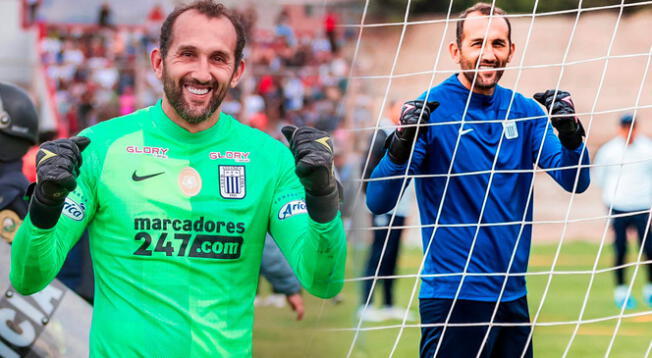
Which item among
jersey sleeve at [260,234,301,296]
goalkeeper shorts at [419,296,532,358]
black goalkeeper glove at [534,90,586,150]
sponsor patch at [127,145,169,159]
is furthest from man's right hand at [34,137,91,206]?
jersey sleeve at [260,234,301,296]

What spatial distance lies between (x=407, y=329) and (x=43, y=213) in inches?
Answer: 246

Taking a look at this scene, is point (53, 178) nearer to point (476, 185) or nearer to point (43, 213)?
point (43, 213)

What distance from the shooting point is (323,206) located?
2.75 metres

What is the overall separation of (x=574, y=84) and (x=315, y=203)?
19849 millimetres

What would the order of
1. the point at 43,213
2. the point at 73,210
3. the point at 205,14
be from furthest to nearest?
the point at 205,14, the point at 73,210, the point at 43,213

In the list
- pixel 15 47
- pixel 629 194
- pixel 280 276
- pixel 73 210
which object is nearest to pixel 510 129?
pixel 73 210

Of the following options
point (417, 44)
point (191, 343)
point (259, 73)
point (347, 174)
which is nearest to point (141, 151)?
point (191, 343)

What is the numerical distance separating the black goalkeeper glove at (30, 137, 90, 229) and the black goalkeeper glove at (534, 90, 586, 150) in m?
1.86

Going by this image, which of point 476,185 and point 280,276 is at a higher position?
point 476,185

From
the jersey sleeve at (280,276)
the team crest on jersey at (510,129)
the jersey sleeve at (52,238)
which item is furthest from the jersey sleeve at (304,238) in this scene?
the jersey sleeve at (280,276)

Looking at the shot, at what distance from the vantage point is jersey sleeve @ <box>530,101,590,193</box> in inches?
153

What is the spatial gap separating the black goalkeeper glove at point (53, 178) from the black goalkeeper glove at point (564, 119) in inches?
73.4

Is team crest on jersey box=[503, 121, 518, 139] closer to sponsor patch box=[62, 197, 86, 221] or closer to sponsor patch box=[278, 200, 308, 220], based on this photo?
sponsor patch box=[278, 200, 308, 220]

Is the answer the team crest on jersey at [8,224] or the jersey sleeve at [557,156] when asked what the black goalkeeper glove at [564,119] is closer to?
the jersey sleeve at [557,156]
